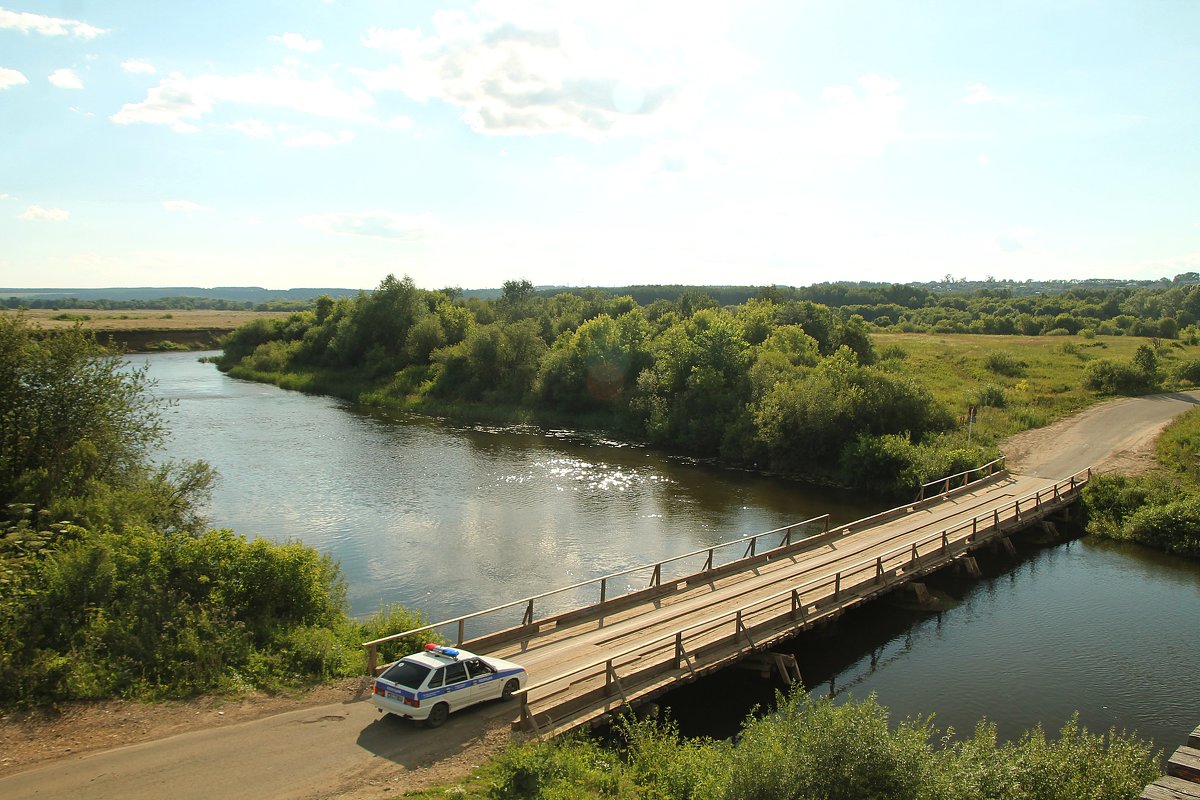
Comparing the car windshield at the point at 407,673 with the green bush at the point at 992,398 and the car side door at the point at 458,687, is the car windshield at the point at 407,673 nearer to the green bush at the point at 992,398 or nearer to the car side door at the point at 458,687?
the car side door at the point at 458,687

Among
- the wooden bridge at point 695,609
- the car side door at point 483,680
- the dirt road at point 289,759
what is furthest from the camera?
the wooden bridge at point 695,609

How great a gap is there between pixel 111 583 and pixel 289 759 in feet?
25.9

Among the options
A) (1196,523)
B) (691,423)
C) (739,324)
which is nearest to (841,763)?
A: (1196,523)

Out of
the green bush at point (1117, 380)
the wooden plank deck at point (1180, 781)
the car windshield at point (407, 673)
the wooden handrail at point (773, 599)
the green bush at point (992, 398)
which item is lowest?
the wooden handrail at point (773, 599)

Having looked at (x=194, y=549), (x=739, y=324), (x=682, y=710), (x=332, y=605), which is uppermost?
(x=739, y=324)

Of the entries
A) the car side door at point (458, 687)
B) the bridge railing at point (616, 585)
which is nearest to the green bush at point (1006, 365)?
the bridge railing at point (616, 585)

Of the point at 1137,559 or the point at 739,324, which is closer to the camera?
the point at 1137,559

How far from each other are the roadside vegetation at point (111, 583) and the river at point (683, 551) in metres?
5.84

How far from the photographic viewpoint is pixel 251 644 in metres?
18.7

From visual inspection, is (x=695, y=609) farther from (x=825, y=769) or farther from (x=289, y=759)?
(x=289, y=759)

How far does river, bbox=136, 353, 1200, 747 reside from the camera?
21.3 m

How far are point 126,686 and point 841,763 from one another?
48.2 feet

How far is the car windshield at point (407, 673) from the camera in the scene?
1562cm

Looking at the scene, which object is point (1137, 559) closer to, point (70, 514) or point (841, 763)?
point (841, 763)
